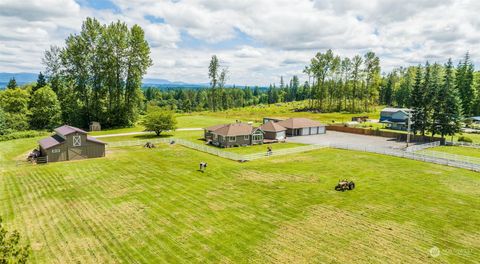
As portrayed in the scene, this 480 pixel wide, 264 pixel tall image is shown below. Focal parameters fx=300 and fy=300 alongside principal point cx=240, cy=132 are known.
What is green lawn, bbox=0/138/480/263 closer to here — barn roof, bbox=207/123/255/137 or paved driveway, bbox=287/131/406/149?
barn roof, bbox=207/123/255/137

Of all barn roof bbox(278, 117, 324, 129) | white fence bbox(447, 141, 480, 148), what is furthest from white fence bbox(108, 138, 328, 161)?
white fence bbox(447, 141, 480, 148)

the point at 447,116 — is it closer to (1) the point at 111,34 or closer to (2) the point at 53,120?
(1) the point at 111,34

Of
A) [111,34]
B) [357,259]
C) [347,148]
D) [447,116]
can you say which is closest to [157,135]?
[111,34]

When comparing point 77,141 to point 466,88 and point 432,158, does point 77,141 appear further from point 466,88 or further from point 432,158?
point 466,88

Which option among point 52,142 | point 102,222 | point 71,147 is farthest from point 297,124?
point 102,222

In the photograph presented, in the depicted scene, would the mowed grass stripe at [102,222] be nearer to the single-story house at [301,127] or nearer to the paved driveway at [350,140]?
the paved driveway at [350,140]

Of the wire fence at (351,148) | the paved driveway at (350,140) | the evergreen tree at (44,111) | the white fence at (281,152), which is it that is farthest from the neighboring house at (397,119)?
the evergreen tree at (44,111)
